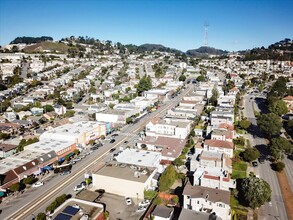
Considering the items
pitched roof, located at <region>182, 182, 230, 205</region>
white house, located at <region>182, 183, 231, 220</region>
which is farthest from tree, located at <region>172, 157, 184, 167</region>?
white house, located at <region>182, 183, 231, 220</region>

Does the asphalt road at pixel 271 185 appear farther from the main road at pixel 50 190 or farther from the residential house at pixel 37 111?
the residential house at pixel 37 111

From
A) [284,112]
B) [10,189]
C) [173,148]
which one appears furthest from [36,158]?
[284,112]

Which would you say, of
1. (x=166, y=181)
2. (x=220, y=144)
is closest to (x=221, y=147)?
(x=220, y=144)

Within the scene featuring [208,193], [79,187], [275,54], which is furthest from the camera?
[275,54]

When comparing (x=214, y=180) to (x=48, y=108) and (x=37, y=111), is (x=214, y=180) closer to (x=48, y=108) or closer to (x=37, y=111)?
(x=48, y=108)

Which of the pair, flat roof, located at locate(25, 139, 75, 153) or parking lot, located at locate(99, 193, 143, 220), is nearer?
parking lot, located at locate(99, 193, 143, 220)

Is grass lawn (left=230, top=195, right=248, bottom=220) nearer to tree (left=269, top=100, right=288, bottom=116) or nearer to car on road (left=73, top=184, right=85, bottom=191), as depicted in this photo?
car on road (left=73, top=184, right=85, bottom=191)
